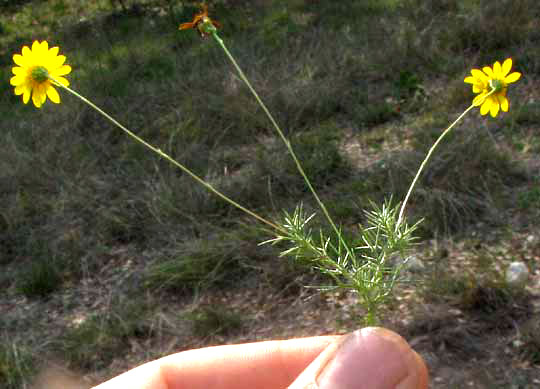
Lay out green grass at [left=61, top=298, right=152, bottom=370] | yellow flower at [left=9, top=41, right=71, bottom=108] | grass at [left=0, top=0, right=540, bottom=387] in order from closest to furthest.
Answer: yellow flower at [left=9, top=41, right=71, bottom=108] → green grass at [left=61, top=298, right=152, bottom=370] → grass at [left=0, top=0, right=540, bottom=387]

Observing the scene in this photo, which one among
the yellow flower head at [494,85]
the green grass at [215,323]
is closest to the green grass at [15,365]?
the green grass at [215,323]

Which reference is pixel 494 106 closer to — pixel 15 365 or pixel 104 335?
pixel 104 335

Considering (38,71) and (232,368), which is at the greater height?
(38,71)

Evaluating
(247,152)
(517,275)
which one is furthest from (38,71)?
(247,152)

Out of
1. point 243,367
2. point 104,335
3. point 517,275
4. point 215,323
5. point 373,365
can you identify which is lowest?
point 517,275

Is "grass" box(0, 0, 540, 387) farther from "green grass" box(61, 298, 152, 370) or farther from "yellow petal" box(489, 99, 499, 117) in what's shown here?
"yellow petal" box(489, 99, 499, 117)

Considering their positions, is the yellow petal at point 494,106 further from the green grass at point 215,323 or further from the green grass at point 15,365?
Result: the green grass at point 15,365

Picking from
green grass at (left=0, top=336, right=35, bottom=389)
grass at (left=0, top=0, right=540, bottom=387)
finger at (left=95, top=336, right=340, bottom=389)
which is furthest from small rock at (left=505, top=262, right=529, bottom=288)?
green grass at (left=0, top=336, right=35, bottom=389)
